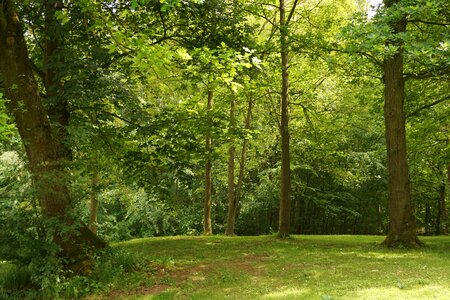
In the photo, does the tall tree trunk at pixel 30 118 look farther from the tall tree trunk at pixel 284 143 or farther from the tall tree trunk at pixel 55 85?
the tall tree trunk at pixel 284 143

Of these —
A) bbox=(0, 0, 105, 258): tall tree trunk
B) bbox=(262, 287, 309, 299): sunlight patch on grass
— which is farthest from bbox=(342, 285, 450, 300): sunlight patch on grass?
bbox=(0, 0, 105, 258): tall tree trunk

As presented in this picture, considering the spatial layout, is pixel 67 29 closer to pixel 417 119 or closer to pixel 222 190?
pixel 417 119

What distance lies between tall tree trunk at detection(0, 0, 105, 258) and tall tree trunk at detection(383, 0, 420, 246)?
26.4 ft

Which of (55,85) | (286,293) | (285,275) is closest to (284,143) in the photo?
(285,275)

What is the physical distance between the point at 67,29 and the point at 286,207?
359 inches

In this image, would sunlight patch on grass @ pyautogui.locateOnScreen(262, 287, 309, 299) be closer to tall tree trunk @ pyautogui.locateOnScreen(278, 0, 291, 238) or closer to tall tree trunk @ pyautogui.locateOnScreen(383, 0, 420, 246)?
tall tree trunk @ pyautogui.locateOnScreen(383, 0, 420, 246)

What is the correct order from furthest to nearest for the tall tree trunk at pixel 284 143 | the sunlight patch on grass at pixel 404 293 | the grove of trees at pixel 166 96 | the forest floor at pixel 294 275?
the tall tree trunk at pixel 284 143
the grove of trees at pixel 166 96
the forest floor at pixel 294 275
the sunlight patch on grass at pixel 404 293

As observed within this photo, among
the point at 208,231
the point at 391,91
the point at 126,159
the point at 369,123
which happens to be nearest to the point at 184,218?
the point at 208,231

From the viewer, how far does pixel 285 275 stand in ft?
26.3

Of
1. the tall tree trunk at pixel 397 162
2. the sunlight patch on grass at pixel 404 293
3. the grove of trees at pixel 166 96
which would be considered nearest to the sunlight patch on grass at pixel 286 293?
the sunlight patch on grass at pixel 404 293

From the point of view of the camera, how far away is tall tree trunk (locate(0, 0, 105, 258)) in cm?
773

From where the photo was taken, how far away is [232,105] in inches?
685

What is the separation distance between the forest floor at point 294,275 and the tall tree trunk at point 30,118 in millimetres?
1706

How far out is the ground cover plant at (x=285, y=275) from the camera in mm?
6586
